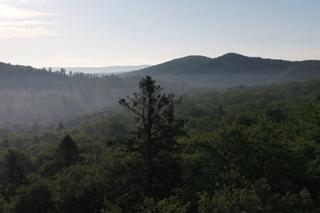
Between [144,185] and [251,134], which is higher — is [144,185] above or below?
below

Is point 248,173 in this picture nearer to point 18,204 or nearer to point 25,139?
point 18,204

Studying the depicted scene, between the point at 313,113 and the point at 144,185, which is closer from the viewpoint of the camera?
the point at 144,185

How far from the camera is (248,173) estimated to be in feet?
106

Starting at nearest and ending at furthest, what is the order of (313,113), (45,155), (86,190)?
(86,190) → (313,113) → (45,155)

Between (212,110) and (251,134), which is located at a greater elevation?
(251,134)

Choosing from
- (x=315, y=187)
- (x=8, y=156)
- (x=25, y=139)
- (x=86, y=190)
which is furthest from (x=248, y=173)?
(x=25, y=139)

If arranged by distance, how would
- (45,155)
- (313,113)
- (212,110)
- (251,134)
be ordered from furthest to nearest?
1. (212,110)
2. (45,155)
3. (313,113)
4. (251,134)

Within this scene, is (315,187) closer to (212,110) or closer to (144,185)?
(144,185)

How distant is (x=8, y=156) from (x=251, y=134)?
2024 inches

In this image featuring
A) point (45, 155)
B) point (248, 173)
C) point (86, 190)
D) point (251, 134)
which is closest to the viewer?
point (248, 173)

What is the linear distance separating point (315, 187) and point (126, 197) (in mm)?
15918

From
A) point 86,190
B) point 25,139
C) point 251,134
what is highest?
point 251,134

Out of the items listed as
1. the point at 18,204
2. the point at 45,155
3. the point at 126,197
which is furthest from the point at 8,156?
the point at 126,197

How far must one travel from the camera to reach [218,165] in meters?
33.1
